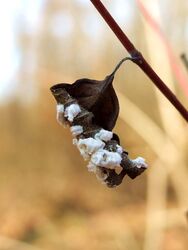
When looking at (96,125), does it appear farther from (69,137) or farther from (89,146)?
(69,137)

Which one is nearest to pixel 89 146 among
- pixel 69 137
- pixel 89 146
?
pixel 89 146

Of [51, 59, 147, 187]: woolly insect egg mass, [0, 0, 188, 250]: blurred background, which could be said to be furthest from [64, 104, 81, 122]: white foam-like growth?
[0, 0, 188, 250]: blurred background

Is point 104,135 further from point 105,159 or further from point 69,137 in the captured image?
point 69,137

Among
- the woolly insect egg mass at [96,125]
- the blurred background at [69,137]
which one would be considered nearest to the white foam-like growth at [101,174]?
the woolly insect egg mass at [96,125]

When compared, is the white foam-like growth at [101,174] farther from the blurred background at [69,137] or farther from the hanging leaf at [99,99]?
the blurred background at [69,137]

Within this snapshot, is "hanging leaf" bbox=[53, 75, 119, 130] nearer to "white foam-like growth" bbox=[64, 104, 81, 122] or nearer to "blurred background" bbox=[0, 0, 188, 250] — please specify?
"white foam-like growth" bbox=[64, 104, 81, 122]

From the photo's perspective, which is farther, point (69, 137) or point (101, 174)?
point (69, 137)
